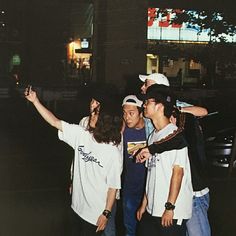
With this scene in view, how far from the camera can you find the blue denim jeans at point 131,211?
406 cm

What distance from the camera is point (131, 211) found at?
411 centimetres

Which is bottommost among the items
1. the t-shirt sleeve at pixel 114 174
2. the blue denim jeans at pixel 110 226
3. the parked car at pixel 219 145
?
the parked car at pixel 219 145

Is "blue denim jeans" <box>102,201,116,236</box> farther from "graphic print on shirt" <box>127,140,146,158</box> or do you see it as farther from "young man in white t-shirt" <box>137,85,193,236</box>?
"graphic print on shirt" <box>127,140,146,158</box>

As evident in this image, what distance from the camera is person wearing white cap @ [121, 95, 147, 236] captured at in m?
3.87

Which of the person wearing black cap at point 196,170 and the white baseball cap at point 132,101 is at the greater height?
the white baseball cap at point 132,101

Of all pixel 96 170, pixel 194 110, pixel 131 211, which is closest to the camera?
pixel 96 170

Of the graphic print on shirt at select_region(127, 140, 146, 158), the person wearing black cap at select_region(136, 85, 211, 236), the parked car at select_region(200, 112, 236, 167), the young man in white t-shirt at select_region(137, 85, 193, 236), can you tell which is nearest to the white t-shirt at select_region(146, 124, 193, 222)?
the young man in white t-shirt at select_region(137, 85, 193, 236)

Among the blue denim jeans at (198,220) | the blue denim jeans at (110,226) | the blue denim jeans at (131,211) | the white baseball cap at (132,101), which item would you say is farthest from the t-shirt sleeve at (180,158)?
the blue denim jeans at (131,211)

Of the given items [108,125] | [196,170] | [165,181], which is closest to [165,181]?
[165,181]

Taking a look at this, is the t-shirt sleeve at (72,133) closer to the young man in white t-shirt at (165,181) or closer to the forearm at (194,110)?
the young man in white t-shirt at (165,181)

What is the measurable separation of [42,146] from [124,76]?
5252 mm

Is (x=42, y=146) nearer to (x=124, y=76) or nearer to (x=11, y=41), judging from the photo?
(x=124, y=76)

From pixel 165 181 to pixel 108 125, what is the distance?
557 millimetres

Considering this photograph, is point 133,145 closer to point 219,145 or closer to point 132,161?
point 132,161
